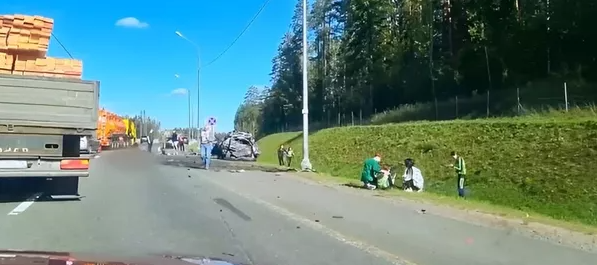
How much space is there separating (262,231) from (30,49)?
7.54 m

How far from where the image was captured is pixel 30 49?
15.3 metres

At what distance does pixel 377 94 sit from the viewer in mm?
67875

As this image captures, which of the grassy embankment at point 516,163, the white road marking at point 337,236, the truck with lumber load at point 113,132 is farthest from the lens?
the truck with lumber load at point 113,132

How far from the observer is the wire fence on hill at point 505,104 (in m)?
31.3

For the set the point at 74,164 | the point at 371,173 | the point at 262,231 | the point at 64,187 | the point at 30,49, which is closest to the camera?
the point at 262,231

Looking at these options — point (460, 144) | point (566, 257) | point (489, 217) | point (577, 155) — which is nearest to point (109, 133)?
point (460, 144)

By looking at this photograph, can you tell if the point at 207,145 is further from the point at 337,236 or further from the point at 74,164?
the point at 337,236

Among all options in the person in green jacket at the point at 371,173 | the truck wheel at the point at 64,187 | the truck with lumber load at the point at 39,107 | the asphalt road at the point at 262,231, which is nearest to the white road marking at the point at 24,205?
the asphalt road at the point at 262,231

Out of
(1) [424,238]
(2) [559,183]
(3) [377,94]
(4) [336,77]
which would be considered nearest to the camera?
(1) [424,238]

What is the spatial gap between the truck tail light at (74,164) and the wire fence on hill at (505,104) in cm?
2136

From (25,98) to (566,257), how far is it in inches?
410

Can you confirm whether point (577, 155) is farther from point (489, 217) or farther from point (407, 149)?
point (407, 149)

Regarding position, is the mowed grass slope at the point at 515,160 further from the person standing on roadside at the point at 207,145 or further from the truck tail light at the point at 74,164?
the truck tail light at the point at 74,164

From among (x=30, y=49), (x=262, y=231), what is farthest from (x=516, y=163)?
(x=30, y=49)
